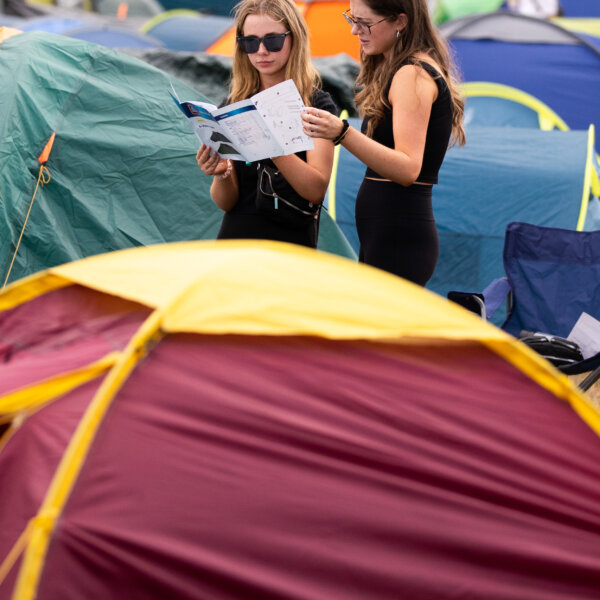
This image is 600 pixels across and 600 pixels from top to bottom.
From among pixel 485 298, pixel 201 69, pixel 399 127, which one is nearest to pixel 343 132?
pixel 399 127

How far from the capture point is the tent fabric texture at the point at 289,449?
1326 mm

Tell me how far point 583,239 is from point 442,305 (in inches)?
68.1

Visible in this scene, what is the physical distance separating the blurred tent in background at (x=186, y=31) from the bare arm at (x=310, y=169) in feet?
20.1

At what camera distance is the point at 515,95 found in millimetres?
5770

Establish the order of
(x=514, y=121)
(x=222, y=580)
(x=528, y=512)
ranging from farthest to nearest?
(x=514, y=121) → (x=528, y=512) → (x=222, y=580)

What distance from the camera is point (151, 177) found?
3.27 m

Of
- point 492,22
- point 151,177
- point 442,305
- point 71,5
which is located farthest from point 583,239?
point 71,5


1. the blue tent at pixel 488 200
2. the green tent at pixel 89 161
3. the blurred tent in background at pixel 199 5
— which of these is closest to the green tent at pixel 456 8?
the blurred tent in background at pixel 199 5

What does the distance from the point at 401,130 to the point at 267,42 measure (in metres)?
0.42

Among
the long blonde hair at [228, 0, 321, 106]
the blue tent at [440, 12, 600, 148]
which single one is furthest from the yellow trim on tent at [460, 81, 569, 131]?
the long blonde hair at [228, 0, 321, 106]

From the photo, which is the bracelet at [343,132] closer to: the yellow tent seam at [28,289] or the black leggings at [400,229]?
the black leggings at [400,229]

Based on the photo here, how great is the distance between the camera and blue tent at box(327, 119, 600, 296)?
13.0ft

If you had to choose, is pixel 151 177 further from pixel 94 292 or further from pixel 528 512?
pixel 528 512

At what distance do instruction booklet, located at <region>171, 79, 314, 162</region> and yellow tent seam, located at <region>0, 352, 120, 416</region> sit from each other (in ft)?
2.46
